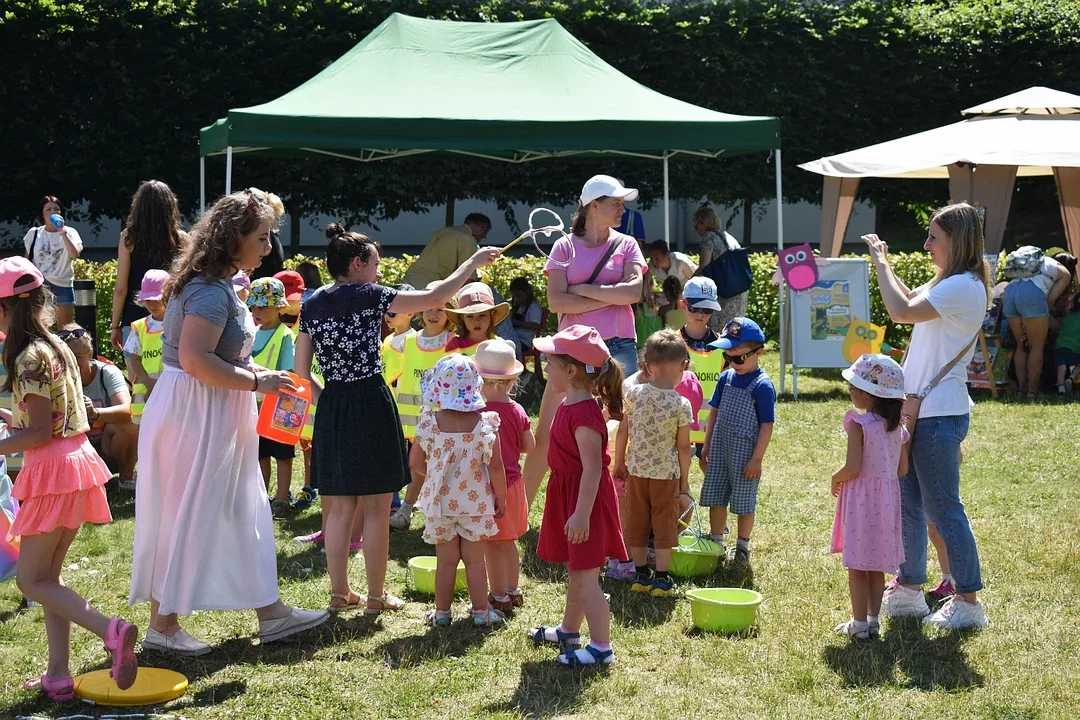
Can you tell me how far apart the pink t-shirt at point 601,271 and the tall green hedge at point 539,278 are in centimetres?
622

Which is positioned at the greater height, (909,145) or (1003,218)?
(909,145)

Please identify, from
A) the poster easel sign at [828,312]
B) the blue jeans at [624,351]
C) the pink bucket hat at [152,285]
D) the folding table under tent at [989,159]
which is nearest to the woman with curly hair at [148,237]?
the pink bucket hat at [152,285]

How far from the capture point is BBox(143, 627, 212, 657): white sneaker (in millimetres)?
4375

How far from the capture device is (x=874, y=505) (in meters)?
4.55

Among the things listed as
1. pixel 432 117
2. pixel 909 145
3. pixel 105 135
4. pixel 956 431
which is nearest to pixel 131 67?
pixel 105 135

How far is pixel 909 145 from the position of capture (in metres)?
10.9

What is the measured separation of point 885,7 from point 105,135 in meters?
13.8

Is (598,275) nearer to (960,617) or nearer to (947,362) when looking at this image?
(947,362)

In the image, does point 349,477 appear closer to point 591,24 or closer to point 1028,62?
point 591,24

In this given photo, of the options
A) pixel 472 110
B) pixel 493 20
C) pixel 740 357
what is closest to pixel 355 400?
pixel 740 357

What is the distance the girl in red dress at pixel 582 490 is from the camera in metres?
4.25

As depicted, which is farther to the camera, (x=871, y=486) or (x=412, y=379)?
(x=412, y=379)

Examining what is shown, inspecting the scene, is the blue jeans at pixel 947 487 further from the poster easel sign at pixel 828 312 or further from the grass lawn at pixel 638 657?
the poster easel sign at pixel 828 312

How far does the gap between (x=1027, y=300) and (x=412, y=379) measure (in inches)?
275
